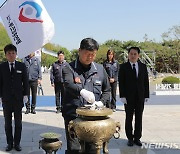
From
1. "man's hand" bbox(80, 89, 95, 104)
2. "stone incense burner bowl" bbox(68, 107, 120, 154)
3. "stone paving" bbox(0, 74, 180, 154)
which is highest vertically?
"man's hand" bbox(80, 89, 95, 104)

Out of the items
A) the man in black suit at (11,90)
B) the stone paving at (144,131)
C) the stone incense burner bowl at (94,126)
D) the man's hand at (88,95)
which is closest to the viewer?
the stone incense burner bowl at (94,126)

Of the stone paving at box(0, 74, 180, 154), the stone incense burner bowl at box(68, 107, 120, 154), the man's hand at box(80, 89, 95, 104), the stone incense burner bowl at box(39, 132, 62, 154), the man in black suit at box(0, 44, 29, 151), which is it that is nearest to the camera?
the stone incense burner bowl at box(68, 107, 120, 154)

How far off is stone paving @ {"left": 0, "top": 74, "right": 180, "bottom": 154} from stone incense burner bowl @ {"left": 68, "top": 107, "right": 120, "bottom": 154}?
181 centimetres

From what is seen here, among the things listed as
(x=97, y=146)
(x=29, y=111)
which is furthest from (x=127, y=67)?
(x=29, y=111)

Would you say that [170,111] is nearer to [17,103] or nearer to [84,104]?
[17,103]

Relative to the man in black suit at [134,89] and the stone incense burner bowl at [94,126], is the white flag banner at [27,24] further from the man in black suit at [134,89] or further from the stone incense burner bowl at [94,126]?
the stone incense burner bowl at [94,126]

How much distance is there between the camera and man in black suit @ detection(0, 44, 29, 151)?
14.9 feet

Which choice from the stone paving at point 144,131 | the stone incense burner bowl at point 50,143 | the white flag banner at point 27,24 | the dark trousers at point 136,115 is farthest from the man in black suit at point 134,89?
the stone incense burner bowl at point 50,143

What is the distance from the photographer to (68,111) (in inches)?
114

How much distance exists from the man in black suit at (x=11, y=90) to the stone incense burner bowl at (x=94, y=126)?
228cm

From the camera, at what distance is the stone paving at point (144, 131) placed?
4.64 m

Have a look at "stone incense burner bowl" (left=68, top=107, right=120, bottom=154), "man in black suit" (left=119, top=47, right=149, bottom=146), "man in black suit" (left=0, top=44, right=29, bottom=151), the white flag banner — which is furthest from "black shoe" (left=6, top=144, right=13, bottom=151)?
"stone incense burner bowl" (left=68, top=107, right=120, bottom=154)

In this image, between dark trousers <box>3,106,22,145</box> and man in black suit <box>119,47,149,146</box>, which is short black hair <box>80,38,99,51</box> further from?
dark trousers <box>3,106,22,145</box>

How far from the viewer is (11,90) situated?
179 inches
